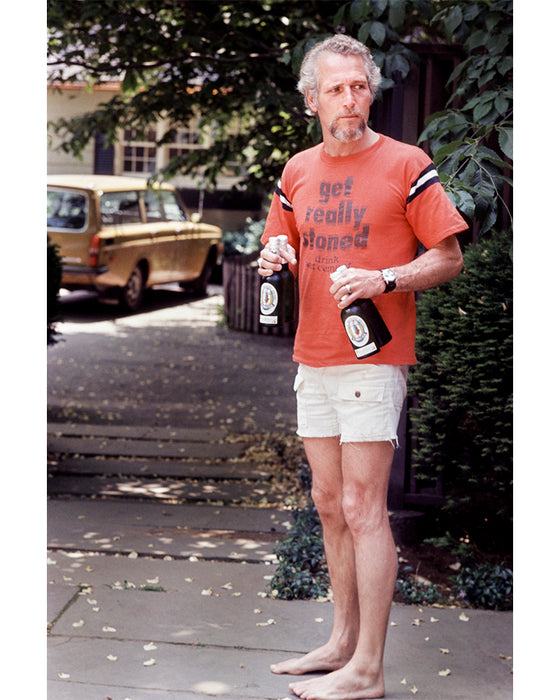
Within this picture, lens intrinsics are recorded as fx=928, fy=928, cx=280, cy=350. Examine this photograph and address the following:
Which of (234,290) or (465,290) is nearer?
(465,290)

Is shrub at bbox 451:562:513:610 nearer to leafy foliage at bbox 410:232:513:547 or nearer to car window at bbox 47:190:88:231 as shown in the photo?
leafy foliage at bbox 410:232:513:547

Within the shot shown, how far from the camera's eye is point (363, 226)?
118 inches

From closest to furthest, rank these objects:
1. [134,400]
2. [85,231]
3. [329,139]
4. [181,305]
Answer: [329,139] → [134,400] → [85,231] → [181,305]

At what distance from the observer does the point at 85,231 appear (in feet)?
44.4

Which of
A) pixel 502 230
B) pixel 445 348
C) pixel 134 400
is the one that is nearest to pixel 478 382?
pixel 445 348

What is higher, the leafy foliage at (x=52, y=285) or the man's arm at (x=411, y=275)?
the man's arm at (x=411, y=275)

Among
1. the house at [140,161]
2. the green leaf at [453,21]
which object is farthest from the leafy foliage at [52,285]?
the house at [140,161]

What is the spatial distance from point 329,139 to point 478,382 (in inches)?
61.1

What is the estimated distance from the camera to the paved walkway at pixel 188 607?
133 inches

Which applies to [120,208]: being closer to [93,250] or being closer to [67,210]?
[67,210]

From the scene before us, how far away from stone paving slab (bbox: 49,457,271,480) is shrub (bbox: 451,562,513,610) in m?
2.26

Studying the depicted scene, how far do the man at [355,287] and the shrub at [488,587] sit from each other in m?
1.07

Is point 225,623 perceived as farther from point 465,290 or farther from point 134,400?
point 134,400

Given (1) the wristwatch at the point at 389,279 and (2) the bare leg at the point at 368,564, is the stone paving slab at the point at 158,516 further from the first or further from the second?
(1) the wristwatch at the point at 389,279
